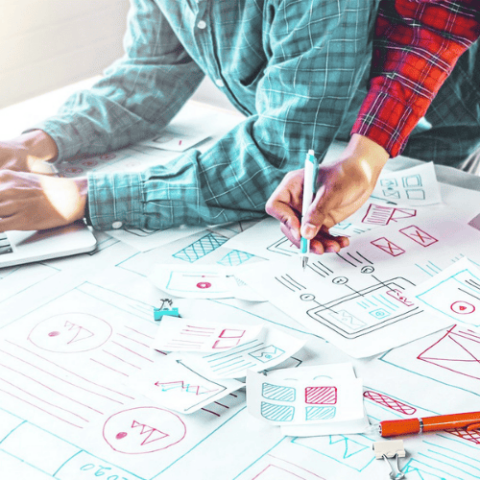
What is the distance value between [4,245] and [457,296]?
65cm

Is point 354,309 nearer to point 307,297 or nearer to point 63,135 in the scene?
point 307,297

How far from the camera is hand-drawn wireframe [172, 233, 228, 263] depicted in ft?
3.02

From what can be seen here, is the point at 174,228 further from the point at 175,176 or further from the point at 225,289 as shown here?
the point at 225,289

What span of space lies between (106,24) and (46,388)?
231cm

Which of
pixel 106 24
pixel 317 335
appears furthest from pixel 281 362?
pixel 106 24

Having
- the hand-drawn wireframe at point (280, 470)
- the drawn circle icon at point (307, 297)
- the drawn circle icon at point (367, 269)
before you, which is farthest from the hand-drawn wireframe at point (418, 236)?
the hand-drawn wireframe at point (280, 470)

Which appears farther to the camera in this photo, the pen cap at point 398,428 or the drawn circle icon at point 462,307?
the drawn circle icon at point 462,307

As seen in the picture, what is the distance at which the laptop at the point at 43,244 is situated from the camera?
3.00 feet

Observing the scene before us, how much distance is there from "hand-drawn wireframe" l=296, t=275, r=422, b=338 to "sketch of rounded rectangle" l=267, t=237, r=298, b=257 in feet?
0.36

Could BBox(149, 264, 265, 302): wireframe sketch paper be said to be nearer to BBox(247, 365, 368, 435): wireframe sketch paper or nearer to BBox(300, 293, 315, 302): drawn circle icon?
BBox(300, 293, 315, 302): drawn circle icon

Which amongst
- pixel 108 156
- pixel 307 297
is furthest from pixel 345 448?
pixel 108 156

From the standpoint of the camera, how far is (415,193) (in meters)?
1.05

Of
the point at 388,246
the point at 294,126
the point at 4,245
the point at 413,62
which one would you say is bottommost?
the point at 4,245

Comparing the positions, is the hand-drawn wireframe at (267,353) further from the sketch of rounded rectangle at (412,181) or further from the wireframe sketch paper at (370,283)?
the sketch of rounded rectangle at (412,181)
